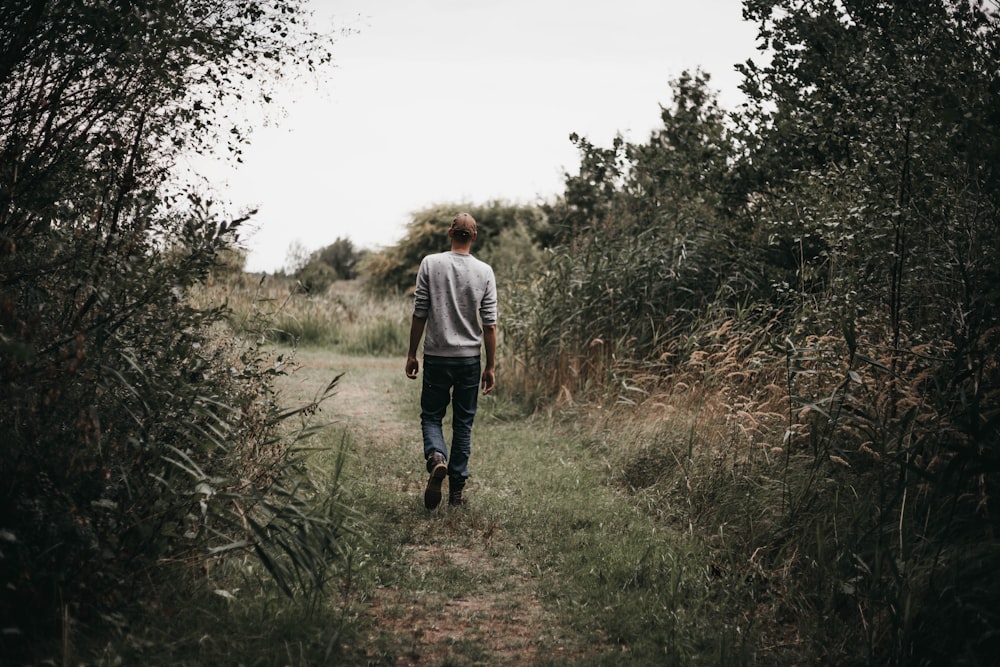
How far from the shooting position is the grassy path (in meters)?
3.75

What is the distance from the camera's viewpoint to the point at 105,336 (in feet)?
10.8

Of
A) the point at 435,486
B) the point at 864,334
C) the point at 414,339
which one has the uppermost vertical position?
the point at 864,334

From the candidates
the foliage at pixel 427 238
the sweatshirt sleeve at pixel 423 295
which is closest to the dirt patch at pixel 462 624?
the sweatshirt sleeve at pixel 423 295

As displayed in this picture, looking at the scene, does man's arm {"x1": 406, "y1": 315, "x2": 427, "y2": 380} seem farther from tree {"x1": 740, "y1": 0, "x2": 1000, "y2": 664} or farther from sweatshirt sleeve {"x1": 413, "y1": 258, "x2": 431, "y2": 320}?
tree {"x1": 740, "y1": 0, "x2": 1000, "y2": 664}

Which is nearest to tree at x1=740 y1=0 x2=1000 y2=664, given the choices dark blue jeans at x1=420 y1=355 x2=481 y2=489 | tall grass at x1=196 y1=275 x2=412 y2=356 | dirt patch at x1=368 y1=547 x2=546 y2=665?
dirt patch at x1=368 y1=547 x2=546 y2=665

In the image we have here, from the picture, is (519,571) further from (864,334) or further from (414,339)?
(864,334)

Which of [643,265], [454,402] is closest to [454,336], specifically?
[454,402]

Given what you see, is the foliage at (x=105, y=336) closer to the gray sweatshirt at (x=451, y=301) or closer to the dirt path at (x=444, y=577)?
the dirt path at (x=444, y=577)

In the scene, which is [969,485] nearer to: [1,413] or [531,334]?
[1,413]

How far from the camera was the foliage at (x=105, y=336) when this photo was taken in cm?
306

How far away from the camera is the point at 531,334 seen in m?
10.4

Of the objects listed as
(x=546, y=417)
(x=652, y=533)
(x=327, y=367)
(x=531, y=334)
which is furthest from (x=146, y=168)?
(x=327, y=367)

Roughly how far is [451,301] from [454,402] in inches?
31.2

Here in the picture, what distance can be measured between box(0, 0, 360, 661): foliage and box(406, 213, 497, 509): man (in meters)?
1.96
